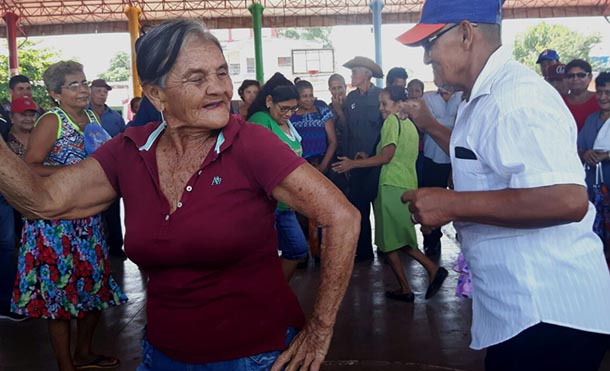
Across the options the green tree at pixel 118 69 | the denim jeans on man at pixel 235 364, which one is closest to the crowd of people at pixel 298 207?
the denim jeans on man at pixel 235 364

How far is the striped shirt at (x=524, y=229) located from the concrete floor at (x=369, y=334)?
209 cm

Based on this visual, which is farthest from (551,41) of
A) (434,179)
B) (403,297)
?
(403,297)

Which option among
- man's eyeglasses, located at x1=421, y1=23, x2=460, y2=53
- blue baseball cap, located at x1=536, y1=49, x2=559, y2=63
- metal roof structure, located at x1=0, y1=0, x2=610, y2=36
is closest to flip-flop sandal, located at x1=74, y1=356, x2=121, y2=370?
man's eyeglasses, located at x1=421, y1=23, x2=460, y2=53

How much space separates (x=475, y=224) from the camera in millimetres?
1773

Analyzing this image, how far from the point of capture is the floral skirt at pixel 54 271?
332 cm

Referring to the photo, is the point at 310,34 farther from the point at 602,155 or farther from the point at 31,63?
the point at 602,155

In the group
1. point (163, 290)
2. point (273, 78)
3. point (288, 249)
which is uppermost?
point (273, 78)

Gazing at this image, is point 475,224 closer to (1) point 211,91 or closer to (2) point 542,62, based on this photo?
(1) point 211,91

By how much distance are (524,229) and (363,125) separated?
15.4 ft

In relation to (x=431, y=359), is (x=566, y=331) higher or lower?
higher

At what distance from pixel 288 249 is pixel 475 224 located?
2.82 meters

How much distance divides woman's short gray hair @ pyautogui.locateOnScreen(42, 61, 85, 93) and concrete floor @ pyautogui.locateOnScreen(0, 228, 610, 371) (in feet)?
5.82

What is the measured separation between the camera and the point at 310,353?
1.70m

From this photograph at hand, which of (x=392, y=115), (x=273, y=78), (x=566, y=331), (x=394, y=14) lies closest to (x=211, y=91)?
(x=566, y=331)
